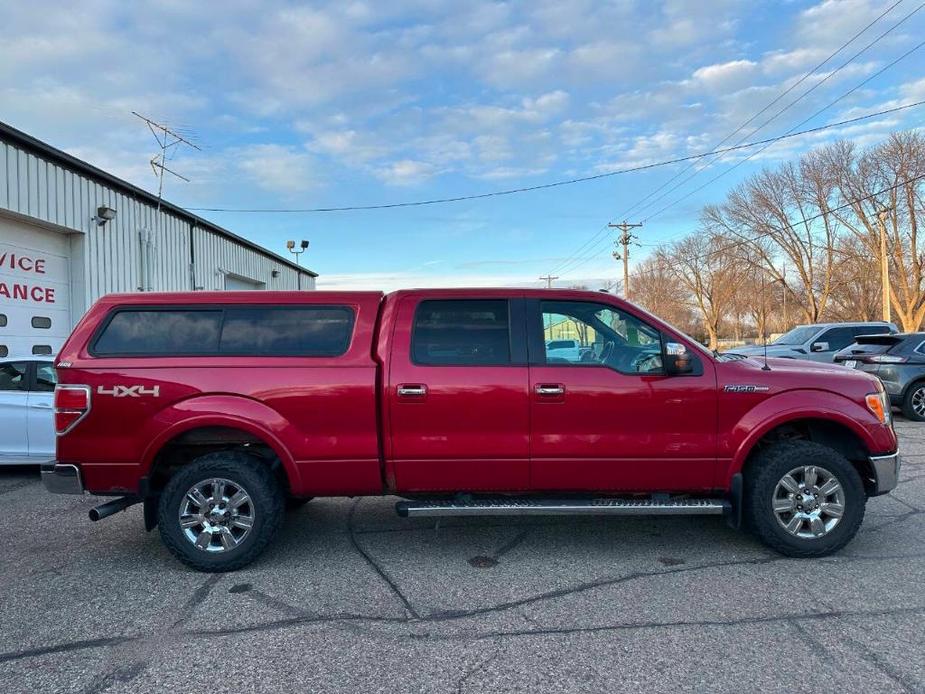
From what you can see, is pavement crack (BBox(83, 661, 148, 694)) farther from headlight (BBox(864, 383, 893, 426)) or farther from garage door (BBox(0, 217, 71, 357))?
garage door (BBox(0, 217, 71, 357))

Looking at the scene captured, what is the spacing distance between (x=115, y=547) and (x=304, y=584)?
1.86 m

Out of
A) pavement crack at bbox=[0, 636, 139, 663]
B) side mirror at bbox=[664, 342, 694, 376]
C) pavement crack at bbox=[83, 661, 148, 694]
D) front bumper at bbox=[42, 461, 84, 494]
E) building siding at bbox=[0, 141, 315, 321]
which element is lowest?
pavement crack at bbox=[83, 661, 148, 694]

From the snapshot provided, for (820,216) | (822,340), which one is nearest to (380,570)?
(822,340)

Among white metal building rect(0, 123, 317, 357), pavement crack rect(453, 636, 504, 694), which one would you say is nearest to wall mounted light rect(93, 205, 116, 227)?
white metal building rect(0, 123, 317, 357)

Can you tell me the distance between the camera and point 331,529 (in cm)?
528

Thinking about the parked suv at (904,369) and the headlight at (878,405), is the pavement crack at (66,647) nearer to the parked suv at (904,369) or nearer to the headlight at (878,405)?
the headlight at (878,405)

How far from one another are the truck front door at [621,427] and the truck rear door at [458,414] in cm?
13

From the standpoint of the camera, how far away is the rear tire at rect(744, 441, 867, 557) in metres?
4.35

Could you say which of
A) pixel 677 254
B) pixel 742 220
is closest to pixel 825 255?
pixel 742 220

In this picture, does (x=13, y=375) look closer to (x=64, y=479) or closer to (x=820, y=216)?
(x=64, y=479)

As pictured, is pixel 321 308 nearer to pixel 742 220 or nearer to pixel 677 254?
pixel 742 220

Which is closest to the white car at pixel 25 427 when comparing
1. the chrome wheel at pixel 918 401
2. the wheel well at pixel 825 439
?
the wheel well at pixel 825 439

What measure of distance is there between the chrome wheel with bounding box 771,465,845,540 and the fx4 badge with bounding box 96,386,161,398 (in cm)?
435

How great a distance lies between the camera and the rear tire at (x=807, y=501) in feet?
14.3
